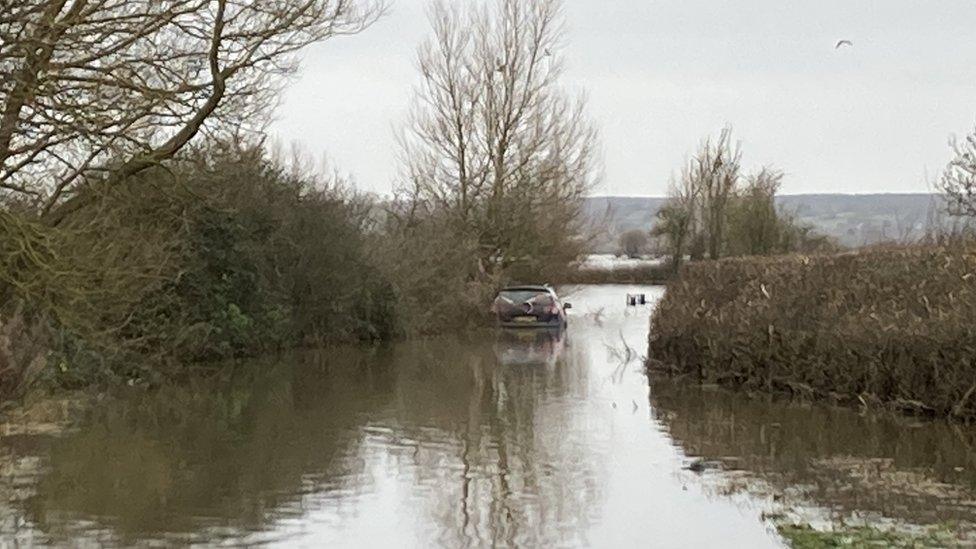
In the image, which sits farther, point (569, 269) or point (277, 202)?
point (569, 269)

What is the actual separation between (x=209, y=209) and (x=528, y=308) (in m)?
13.9

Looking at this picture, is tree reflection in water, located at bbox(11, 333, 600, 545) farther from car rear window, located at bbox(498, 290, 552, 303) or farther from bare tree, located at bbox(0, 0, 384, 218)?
car rear window, located at bbox(498, 290, 552, 303)

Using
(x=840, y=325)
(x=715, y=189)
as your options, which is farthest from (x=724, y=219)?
(x=840, y=325)

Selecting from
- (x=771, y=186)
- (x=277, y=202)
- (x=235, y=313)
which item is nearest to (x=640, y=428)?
(x=235, y=313)

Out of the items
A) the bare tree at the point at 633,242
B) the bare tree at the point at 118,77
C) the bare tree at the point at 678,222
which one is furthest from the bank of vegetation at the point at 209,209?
the bare tree at the point at 633,242

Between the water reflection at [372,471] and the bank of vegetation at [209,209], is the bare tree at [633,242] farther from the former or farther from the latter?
the water reflection at [372,471]

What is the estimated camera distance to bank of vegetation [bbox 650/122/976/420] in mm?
16266

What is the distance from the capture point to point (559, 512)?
1042 centimetres

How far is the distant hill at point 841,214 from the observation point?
34.7 metres

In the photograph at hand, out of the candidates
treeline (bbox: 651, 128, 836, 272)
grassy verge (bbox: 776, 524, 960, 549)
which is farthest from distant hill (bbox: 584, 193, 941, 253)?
grassy verge (bbox: 776, 524, 960, 549)

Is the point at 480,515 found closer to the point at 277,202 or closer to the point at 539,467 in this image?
the point at 539,467

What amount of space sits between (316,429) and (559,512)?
6070mm

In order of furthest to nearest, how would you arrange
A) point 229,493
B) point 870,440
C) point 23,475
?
point 870,440
point 23,475
point 229,493

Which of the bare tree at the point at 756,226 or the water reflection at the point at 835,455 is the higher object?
the bare tree at the point at 756,226
